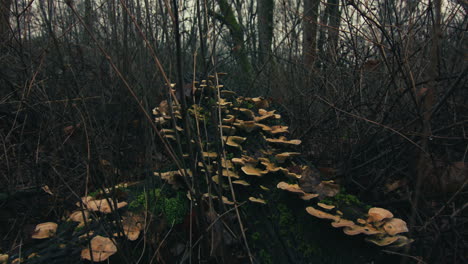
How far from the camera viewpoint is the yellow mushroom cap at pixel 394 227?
188 cm

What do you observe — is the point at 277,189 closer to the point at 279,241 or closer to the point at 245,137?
the point at 279,241

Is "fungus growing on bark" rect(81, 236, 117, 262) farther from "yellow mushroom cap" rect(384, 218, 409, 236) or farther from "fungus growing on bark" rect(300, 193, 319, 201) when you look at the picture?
"yellow mushroom cap" rect(384, 218, 409, 236)

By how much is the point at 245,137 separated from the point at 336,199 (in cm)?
91

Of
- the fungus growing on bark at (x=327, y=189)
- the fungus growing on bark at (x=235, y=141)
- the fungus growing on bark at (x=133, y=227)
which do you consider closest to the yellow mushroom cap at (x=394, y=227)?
the fungus growing on bark at (x=327, y=189)

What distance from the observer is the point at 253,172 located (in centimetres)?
232

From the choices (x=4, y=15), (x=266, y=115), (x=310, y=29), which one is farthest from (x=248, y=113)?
(x=310, y=29)

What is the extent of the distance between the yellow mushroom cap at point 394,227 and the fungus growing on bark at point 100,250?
166 cm

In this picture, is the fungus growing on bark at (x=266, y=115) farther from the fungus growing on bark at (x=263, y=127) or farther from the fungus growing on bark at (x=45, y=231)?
the fungus growing on bark at (x=45, y=231)

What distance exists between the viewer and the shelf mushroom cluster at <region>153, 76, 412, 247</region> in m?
1.88

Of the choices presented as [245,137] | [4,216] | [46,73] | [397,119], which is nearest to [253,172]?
[245,137]

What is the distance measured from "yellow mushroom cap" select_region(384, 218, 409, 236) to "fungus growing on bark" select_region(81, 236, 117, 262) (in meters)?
1.66

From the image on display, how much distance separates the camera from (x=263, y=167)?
8.15 ft

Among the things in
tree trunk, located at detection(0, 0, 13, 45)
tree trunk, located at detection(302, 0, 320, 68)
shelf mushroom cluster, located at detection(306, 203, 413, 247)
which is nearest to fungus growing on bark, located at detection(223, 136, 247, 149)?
shelf mushroom cluster, located at detection(306, 203, 413, 247)

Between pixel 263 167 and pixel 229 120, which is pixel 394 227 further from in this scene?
pixel 229 120
